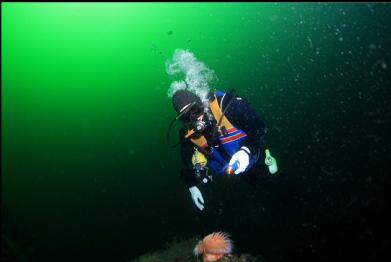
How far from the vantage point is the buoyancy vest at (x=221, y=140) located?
14.7ft

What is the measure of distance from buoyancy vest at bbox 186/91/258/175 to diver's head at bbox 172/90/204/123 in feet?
0.78

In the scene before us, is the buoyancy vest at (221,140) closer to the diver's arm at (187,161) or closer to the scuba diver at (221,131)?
the scuba diver at (221,131)

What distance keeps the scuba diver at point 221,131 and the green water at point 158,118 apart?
264 cm

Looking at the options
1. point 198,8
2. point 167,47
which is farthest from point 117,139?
point 198,8

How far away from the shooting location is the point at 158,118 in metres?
52.6

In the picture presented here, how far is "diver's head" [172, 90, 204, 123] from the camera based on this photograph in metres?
4.28

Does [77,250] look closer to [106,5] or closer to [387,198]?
[387,198]

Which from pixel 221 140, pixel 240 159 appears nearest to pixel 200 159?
pixel 221 140

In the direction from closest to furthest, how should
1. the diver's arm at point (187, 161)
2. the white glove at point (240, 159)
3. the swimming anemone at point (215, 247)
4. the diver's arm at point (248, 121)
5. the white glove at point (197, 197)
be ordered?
the white glove at point (240, 159), the diver's arm at point (248, 121), the swimming anemone at point (215, 247), the diver's arm at point (187, 161), the white glove at point (197, 197)

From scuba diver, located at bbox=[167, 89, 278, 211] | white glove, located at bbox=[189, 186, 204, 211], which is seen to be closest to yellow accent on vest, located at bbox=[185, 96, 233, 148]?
scuba diver, located at bbox=[167, 89, 278, 211]

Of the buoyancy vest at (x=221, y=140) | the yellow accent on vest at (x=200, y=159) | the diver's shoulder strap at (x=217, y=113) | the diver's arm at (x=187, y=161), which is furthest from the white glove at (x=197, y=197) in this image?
the diver's shoulder strap at (x=217, y=113)

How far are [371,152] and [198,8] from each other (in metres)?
117

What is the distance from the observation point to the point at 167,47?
375 feet

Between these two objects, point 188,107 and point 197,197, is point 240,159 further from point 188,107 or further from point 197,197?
point 197,197
